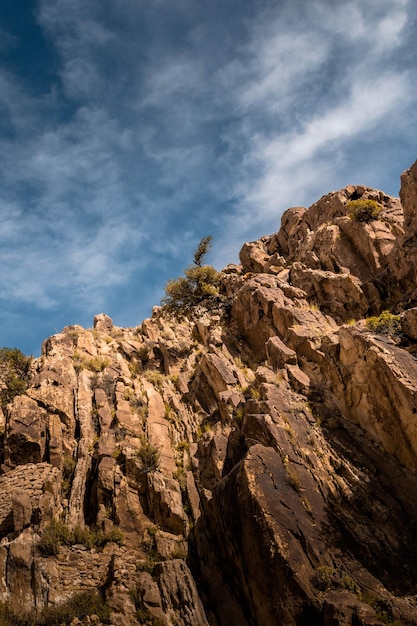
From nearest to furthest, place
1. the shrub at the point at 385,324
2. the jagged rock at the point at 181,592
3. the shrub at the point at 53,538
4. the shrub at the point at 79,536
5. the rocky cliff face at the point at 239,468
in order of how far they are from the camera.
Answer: the rocky cliff face at the point at 239,468, the jagged rock at the point at 181,592, the shrub at the point at 53,538, the shrub at the point at 79,536, the shrub at the point at 385,324

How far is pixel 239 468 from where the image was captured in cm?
1402

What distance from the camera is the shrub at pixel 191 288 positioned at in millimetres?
33688

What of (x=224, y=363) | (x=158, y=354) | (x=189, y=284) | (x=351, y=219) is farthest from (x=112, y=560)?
(x=351, y=219)

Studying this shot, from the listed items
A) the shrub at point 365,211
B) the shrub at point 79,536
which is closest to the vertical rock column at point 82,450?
the shrub at point 79,536

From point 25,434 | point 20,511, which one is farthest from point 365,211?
point 20,511

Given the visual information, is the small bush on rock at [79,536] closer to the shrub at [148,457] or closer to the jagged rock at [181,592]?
the jagged rock at [181,592]

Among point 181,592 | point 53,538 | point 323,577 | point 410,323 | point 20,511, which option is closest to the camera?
point 323,577

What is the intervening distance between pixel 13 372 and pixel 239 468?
18.4 m

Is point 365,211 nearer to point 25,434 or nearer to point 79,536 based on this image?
point 25,434

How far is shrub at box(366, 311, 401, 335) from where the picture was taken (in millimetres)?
18344

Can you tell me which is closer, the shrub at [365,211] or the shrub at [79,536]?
the shrub at [79,536]

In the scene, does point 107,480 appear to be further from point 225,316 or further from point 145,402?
point 225,316

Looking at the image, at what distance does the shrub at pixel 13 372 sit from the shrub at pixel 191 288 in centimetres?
1162

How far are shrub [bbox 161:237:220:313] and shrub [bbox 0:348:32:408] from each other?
11.6 m
